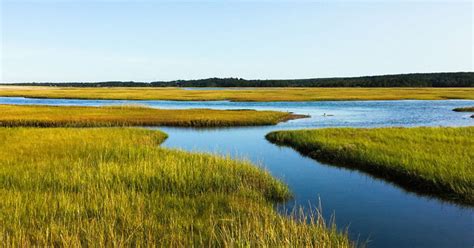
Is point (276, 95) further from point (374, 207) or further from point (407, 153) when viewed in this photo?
point (374, 207)

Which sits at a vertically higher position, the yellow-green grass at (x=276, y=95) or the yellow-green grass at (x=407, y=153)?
the yellow-green grass at (x=276, y=95)

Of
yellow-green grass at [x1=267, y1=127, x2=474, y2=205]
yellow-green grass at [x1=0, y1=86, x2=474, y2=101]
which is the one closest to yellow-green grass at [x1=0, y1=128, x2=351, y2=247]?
yellow-green grass at [x1=267, y1=127, x2=474, y2=205]

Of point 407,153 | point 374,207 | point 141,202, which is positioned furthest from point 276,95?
point 141,202

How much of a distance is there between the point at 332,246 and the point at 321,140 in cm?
1476

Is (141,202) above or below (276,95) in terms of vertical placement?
below

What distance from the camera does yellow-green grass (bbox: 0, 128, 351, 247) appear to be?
823 centimetres

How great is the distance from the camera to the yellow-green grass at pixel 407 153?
13742 millimetres

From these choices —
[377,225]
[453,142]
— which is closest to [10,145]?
[377,225]

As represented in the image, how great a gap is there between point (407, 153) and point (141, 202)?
11460 mm

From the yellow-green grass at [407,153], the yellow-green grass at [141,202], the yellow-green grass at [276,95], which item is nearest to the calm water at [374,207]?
the yellow-green grass at [407,153]

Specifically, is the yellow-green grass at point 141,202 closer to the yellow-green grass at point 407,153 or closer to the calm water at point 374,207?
the calm water at point 374,207

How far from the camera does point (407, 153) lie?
1766 cm

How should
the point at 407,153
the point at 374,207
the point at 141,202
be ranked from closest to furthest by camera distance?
the point at 141,202
the point at 374,207
the point at 407,153

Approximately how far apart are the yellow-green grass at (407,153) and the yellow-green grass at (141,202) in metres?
4.75
